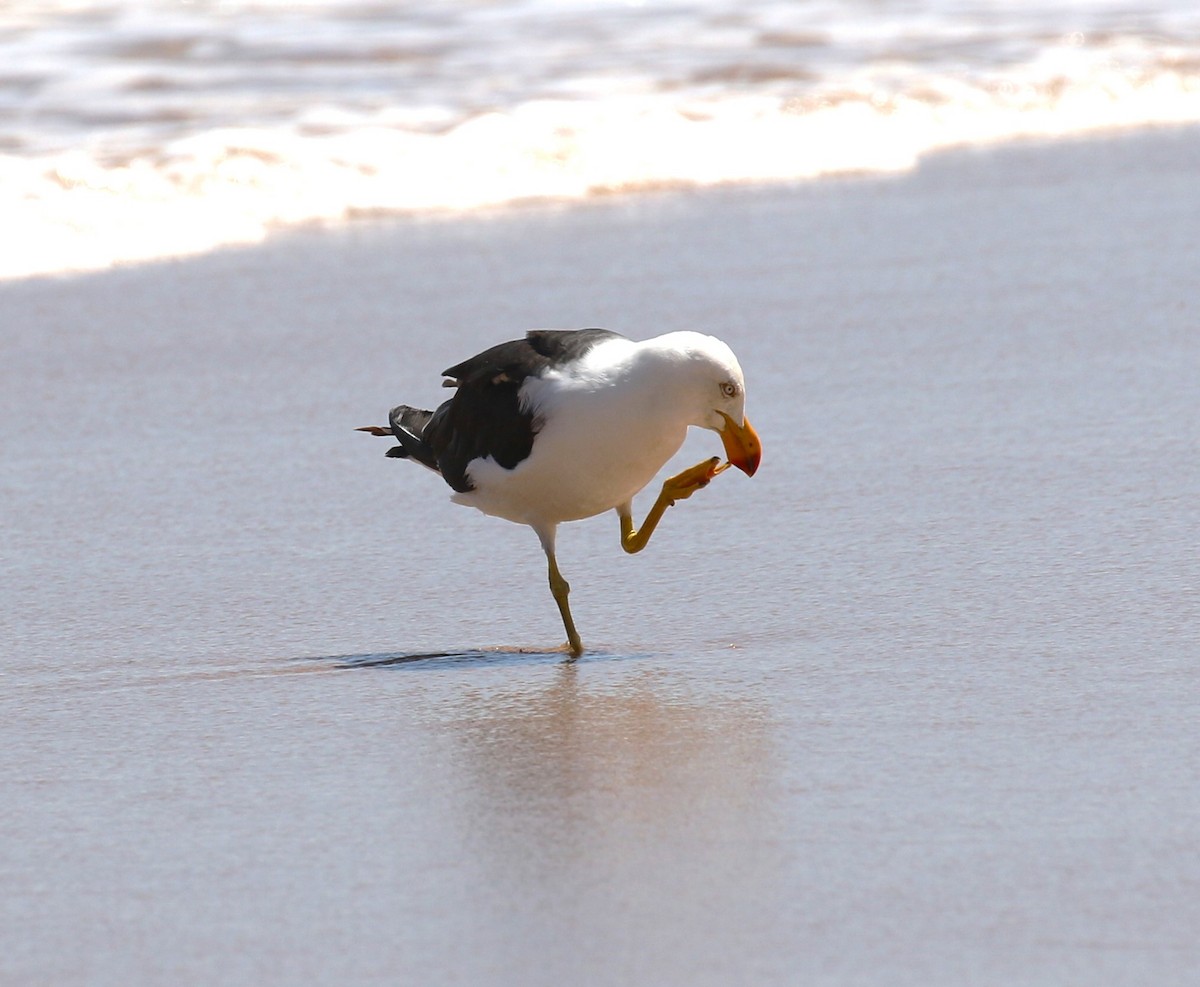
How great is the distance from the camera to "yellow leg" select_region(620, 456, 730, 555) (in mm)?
4555

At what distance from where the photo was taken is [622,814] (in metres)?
3.31

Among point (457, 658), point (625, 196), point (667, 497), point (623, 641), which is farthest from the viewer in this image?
point (625, 196)

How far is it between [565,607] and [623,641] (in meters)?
0.16

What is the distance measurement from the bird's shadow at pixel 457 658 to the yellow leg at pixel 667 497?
1.22 feet

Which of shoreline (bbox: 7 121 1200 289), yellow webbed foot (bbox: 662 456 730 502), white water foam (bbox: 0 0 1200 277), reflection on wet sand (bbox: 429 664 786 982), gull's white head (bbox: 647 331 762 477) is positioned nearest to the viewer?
reflection on wet sand (bbox: 429 664 786 982)

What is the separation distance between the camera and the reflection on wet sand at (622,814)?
2900 millimetres

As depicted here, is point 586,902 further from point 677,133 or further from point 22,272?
point 677,133

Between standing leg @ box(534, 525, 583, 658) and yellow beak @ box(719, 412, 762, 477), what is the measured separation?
1.42 feet

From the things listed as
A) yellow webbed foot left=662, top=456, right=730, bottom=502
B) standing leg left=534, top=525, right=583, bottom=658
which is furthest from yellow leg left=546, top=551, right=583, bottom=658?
yellow webbed foot left=662, top=456, right=730, bottom=502

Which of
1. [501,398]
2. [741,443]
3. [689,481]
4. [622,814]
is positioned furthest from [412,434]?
[622,814]

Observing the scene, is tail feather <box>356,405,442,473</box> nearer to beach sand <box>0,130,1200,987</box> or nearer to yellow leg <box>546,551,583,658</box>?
beach sand <box>0,130,1200,987</box>

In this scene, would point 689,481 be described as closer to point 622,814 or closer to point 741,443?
point 741,443

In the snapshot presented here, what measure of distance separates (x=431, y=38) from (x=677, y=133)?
3749mm

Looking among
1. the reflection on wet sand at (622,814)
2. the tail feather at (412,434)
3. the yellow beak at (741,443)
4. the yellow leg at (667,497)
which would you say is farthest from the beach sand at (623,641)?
the yellow beak at (741,443)
